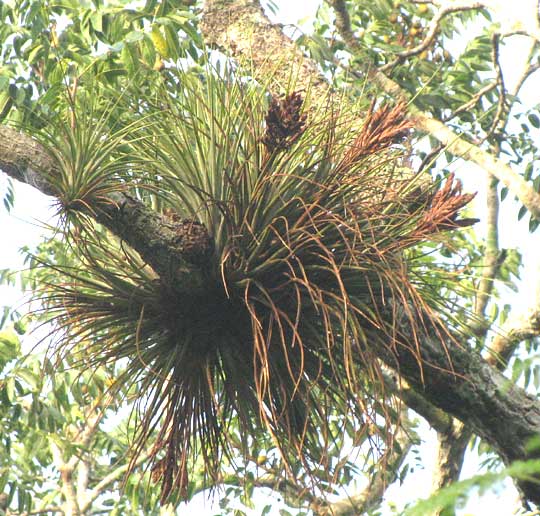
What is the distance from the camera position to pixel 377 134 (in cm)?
226

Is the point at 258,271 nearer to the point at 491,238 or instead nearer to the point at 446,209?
the point at 446,209

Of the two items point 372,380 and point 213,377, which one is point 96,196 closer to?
point 213,377

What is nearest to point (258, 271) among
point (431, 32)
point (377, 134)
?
point (377, 134)

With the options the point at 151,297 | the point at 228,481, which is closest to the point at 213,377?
the point at 151,297

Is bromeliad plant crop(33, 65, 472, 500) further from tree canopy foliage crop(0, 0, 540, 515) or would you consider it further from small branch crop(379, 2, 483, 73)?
small branch crop(379, 2, 483, 73)

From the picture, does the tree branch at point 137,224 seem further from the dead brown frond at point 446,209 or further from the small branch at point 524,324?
the small branch at point 524,324

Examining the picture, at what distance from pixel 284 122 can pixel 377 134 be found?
11.5 inches

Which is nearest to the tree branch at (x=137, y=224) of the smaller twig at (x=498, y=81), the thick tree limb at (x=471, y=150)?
the thick tree limb at (x=471, y=150)

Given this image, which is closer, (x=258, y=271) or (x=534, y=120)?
(x=258, y=271)

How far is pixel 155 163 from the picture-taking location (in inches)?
94.6

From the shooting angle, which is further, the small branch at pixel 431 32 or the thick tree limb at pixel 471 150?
the small branch at pixel 431 32

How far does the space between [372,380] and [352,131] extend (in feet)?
2.36

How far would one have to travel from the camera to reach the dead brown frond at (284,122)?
2051 mm

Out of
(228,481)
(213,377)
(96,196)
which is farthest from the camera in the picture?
(228,481)
